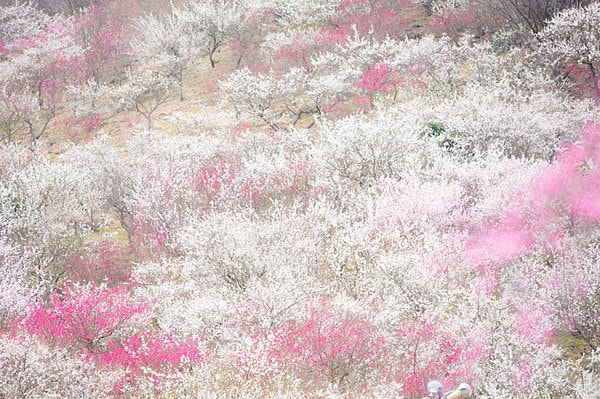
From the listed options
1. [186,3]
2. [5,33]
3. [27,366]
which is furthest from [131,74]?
[27,366]

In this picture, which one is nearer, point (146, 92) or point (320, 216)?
point (320, 216)

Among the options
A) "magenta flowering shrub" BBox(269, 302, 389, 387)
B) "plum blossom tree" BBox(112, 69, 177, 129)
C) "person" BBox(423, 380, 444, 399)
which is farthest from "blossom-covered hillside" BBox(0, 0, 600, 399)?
"person" BBox(423, 380, 444, 399)

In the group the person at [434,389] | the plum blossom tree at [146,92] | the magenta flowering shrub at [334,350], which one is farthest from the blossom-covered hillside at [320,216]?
the person at [434,389]

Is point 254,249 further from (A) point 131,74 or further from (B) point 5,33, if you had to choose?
(B) point 5,33

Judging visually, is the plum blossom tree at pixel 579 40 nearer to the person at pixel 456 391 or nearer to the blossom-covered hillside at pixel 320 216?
the blossom-covered hillside at pixel 320 216

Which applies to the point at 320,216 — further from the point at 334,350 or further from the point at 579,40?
the point at 579,40

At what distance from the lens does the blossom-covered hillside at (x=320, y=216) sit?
10672mm

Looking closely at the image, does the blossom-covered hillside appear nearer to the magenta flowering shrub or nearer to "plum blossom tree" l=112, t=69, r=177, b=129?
the magenta flowering shrub

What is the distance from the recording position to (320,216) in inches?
653

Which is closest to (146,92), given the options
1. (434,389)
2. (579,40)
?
(579,40)

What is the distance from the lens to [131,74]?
137ft

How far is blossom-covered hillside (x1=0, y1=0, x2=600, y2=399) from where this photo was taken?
1067cm

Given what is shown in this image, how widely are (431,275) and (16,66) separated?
41.7 meters

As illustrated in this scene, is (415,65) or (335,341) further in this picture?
(415,65)
